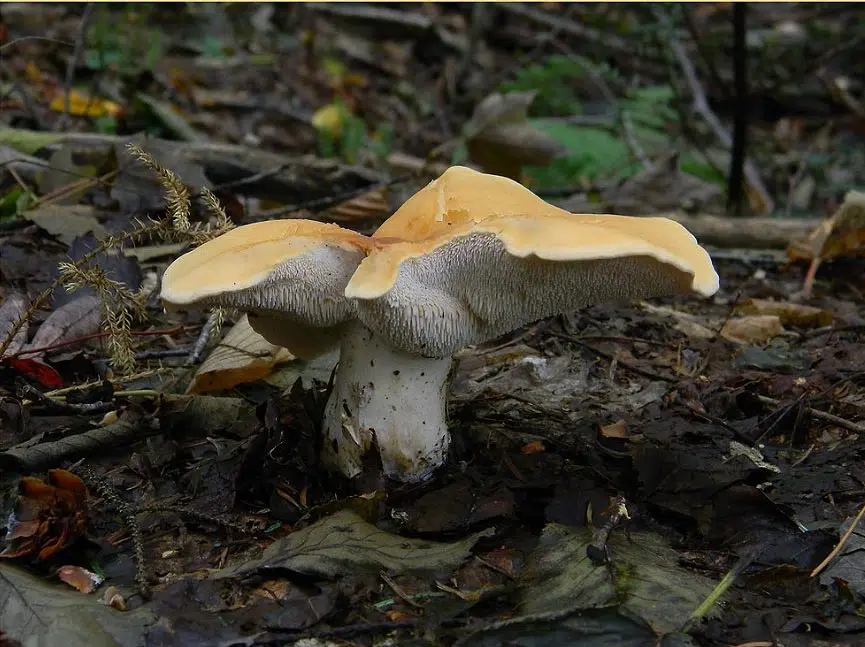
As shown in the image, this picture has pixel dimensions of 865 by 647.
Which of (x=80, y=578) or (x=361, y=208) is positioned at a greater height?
(x=361, y=208)

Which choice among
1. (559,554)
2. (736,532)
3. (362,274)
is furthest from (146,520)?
(736,532)

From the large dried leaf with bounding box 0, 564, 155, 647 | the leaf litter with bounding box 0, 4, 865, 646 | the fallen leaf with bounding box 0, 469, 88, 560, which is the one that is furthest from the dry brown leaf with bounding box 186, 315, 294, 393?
the large dried leaf with bounding box 0, 564, 155, 647

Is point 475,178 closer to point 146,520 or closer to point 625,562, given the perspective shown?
point 625,562

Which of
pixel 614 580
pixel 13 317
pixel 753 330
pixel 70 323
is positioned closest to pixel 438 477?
pixel 614 580

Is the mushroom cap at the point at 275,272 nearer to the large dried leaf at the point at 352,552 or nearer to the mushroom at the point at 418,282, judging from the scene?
the mushroom at the point at 418,282

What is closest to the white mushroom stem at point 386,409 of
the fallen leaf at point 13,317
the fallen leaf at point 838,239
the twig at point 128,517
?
the twig at point 128,517

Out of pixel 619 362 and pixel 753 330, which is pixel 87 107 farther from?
pixel 753 330
